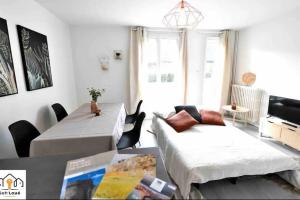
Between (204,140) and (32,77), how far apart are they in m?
2.59

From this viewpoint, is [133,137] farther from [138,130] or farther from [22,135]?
[22,135]

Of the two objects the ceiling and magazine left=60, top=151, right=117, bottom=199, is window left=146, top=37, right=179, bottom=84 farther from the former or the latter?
magazine left=60, top=151, right=117, bottom=199

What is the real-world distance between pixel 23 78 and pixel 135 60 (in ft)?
8.45

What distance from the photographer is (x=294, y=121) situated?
2.83 meters

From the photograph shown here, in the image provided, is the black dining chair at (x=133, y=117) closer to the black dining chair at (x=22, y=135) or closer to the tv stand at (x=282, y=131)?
the black dining chair at (x=22, y=135)

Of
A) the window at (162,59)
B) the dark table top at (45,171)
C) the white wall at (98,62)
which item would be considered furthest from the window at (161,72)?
the dark table top at (45,171)

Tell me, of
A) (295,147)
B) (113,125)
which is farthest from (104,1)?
(295,147)

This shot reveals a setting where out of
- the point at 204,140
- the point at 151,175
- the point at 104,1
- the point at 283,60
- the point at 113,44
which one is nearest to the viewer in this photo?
the point at 151,175

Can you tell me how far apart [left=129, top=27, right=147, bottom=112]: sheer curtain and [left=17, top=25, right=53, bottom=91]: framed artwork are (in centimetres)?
192

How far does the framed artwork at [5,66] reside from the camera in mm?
1751

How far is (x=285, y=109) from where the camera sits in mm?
2973

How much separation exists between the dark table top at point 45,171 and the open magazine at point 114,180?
54mm

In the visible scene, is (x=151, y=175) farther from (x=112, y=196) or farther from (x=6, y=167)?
(x=6, y=167)

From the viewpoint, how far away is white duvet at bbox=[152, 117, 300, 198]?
1.72 meters
